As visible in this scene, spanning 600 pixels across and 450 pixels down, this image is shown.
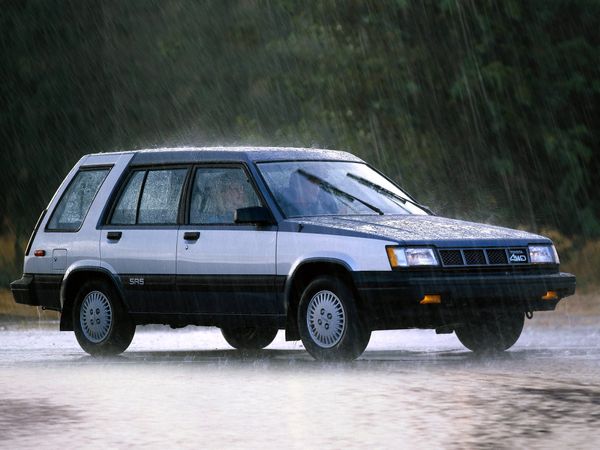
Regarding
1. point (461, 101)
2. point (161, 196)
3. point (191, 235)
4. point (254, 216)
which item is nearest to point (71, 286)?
point (161, 196)

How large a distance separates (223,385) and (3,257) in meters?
22.2

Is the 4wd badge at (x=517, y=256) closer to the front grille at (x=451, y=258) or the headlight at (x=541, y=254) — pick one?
the headlight at (x=541, y=254)

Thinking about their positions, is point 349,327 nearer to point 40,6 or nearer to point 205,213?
point 205,213

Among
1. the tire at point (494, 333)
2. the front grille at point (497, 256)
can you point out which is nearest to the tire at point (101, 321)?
the tire at point (494, 333)

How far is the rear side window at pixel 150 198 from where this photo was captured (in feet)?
50.7

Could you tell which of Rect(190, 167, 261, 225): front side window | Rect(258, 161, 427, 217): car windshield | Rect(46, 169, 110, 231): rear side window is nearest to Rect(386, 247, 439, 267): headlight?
Rect(258, 161, 427, 217): car windshield

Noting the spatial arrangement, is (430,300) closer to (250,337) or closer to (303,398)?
(303,398)

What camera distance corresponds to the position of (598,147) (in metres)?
26.8

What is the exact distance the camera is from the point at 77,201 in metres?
16.5

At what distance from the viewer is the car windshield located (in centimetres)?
1481

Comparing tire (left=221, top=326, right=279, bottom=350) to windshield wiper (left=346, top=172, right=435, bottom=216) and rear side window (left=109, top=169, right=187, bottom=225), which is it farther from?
windshield wiper (left=346, top=172, right=435, bottom=216)

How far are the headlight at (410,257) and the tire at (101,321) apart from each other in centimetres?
321

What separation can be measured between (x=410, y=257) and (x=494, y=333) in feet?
5.89

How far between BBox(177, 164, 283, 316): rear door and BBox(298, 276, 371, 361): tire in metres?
0.37
